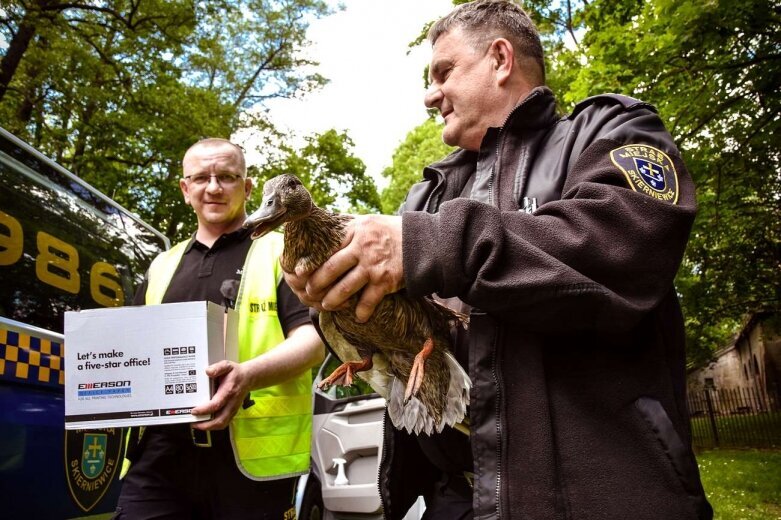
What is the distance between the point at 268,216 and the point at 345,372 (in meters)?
0.50

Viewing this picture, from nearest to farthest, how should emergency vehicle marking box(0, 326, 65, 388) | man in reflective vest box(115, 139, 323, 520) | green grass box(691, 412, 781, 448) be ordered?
1. man in reflective vest box(115, 139, 323, 520)
2. emergency vehicle marking box(0, 326, 65, 388)
3. green grass box(691, 412, 781, 448)

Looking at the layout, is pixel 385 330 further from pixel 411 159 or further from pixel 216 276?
pixel 411 159

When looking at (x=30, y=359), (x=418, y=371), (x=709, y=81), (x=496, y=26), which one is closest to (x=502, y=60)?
(x=496, y=26)

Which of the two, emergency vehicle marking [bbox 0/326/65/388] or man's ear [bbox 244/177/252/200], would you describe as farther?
man's ear [bbox 244/177/252/200]

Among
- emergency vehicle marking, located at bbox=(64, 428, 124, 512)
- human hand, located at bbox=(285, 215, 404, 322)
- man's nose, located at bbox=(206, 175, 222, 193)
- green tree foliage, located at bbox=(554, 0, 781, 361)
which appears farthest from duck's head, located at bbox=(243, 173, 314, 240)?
green tree foliage, located at bbox=(554, 0, 781, 361)

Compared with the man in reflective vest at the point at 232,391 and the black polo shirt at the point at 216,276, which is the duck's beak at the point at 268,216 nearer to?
the man in reflective vest at the point at 232,391

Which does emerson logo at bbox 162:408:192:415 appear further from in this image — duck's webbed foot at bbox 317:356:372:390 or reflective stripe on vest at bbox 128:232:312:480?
duck's webbed foot at bbox 317:356:372:390

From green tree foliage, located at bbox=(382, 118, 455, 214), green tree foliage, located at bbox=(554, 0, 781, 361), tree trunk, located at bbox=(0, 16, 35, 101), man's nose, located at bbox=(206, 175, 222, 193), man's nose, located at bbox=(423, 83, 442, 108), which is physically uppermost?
green tree foliage, located at bbox=(382, 118, 455, 214)

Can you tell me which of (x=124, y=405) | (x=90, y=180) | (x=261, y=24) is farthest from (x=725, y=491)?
(x=261, y=24)

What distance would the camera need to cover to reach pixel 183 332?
2.40 m

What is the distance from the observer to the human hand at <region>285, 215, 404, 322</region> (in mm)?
1410

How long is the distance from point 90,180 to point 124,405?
11.9 m

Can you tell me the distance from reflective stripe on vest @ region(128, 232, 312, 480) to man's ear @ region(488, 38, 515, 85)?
1555 millimetres

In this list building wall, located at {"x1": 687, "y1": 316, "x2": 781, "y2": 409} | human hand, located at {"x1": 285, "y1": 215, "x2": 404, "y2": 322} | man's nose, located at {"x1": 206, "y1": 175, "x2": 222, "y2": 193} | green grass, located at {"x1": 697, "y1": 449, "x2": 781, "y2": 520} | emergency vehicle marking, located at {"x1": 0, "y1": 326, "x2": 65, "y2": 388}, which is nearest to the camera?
human hand, located at {"x1": 285, "y1": 215, "x2": 404, "y2": 322}
